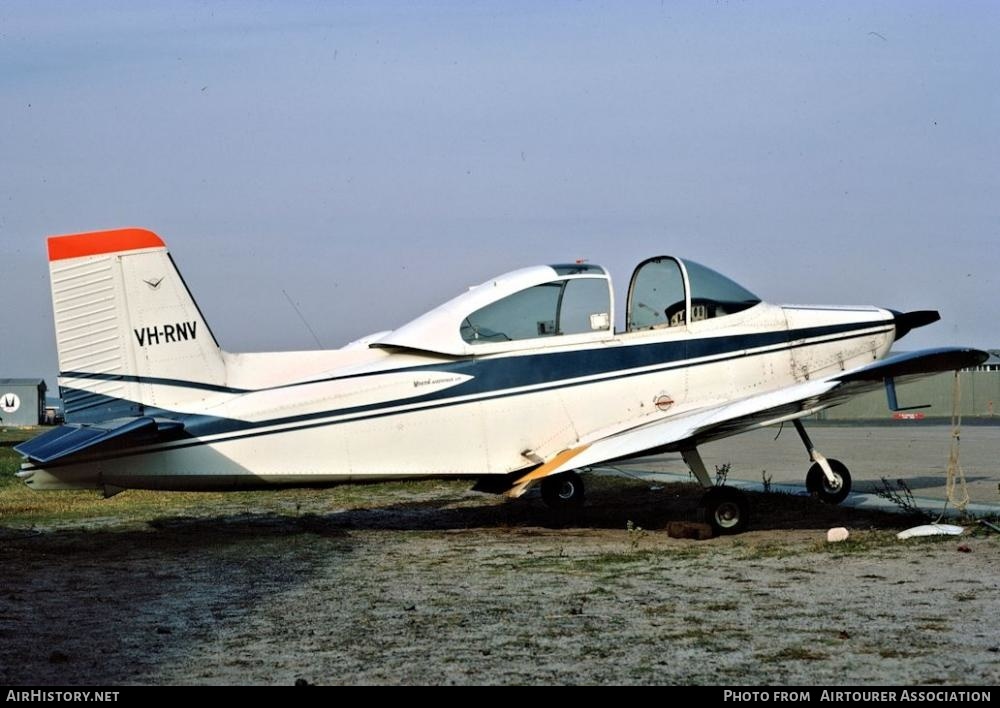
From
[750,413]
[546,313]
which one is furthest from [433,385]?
[750,413]

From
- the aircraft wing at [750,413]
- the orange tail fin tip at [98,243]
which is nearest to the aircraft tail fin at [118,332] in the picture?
the orange tail fin tip at [98,243]

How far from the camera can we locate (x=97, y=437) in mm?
9727

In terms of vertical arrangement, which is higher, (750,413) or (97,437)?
(97,437)

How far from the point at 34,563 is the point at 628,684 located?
6.37 metres

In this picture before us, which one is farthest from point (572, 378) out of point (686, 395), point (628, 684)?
point (628, 684)

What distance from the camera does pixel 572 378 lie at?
1073cm

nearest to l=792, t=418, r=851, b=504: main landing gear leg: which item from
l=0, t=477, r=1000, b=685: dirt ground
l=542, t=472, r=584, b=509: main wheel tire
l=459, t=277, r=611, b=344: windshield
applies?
l=0, t=477, r=1000, b=685: dirt ground

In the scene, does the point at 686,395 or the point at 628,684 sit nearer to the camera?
the point at 628,684

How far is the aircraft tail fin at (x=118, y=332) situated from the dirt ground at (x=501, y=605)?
4.57 ft

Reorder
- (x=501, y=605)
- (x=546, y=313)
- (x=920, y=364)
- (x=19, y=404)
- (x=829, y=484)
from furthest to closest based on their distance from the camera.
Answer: (x=19, y=404)
(x=829, y=484)
(x=546, y=313)
(x=920, y=364)
(x=501, y=605)

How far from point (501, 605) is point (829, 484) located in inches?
239

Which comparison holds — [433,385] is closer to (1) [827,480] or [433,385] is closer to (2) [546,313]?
(2) [546,313]

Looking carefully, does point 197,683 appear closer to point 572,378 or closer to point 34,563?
point 34,563

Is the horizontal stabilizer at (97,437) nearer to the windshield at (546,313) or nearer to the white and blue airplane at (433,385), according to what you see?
the white and blue airplane at (433,385)
